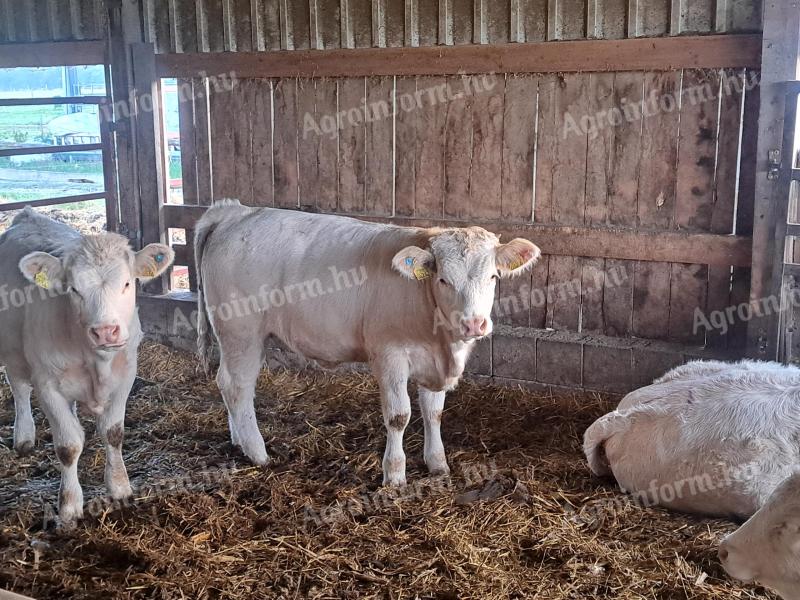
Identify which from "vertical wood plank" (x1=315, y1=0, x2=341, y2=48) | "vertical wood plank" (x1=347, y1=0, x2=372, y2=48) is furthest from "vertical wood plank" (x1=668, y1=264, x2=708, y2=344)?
"vertical wood plank" (x1=315, y1=0, x2=341, y2=48)

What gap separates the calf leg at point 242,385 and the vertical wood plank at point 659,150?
10.4ft

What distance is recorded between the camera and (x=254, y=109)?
7.98 m

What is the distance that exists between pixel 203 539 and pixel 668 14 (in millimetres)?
4778

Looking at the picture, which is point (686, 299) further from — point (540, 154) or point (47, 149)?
point (47, 149)

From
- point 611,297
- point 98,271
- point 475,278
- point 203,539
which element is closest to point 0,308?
point 98,271

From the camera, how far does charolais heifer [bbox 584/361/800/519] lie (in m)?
4.32

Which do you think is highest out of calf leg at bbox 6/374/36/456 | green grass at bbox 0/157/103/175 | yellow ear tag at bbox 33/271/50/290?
green grass at bbox 0/157/103/175

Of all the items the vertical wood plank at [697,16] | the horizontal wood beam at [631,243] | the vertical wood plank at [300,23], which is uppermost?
the vertical wood plank at [300,23]

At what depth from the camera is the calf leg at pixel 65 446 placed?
15.7ft

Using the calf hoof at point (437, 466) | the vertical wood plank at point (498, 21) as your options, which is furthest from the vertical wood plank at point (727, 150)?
the calf hoof at point (437, 466)

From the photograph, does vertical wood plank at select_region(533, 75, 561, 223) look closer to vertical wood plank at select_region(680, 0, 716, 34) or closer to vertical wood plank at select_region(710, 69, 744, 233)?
vertical wood plank at select_region(680, 0, 716, 34)

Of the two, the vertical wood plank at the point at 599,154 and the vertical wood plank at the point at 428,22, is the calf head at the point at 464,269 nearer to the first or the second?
the vertical wood plank at the point at 599,154

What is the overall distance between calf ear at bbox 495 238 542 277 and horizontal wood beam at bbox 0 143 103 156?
512cm

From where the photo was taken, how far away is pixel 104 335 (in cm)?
445
